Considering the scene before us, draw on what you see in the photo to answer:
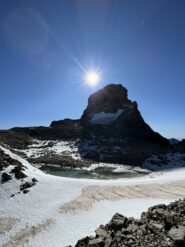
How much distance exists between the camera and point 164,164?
65.6 meters

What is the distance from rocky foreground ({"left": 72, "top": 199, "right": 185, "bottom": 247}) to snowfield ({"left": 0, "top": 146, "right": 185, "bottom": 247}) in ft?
12.1

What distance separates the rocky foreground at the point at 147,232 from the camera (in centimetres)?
1119

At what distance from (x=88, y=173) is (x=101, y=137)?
1812 inches

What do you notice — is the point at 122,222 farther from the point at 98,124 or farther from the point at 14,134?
the point at 98,124

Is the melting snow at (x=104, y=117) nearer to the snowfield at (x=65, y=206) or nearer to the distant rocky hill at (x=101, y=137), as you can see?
the distant rocky hill at (x=101, y=137)

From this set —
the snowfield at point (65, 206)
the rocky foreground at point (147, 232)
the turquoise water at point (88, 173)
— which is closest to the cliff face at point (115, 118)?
the turquoise water at point (88, 173)

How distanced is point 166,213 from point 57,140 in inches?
3289

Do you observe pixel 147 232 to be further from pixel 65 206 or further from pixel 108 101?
pixel 108 101

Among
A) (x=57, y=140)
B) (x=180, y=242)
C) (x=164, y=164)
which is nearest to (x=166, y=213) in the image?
(x=180, y=242)

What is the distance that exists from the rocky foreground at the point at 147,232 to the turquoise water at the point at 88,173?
34443 millimetres

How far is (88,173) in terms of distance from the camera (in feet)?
174

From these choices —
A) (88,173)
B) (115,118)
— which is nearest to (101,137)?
(115,118)

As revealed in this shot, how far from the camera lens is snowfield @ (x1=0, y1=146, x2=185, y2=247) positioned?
60.1ft

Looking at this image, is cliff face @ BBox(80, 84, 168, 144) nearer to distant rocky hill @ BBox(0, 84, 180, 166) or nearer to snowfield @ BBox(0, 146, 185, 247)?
distant rocky hill @ BBox(0, 84, 180, 166)
